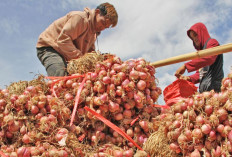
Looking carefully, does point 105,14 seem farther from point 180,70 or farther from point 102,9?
point 180,70

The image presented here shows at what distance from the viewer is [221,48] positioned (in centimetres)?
185

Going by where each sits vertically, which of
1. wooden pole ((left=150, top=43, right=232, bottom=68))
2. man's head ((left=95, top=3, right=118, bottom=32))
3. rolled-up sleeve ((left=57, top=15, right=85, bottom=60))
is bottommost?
wooden pole ((left=150, top=43, right=232, bottom=68))

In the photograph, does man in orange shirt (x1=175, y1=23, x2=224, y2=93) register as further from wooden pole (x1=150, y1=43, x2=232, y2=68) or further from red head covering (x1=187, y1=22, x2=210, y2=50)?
wooden pole (x1=150, y1=43, x2=232, y2=68)

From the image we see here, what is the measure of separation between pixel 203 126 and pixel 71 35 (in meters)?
1.84

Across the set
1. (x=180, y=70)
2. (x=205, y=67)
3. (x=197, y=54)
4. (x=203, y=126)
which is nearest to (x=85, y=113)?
(x=203, y=126)

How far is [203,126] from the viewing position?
1044mm

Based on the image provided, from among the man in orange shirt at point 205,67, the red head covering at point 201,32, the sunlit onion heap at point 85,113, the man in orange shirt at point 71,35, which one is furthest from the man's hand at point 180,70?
the sunlit onion heap at point 85,113

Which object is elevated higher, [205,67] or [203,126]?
[205,67]

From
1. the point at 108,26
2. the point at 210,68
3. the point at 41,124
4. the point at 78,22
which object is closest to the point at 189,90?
the point at 210,68

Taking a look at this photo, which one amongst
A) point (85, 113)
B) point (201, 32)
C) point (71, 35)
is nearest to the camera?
point (85, 113)

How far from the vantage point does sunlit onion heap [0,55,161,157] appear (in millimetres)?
1200

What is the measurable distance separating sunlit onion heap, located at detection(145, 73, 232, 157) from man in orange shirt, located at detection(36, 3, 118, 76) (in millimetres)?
1556

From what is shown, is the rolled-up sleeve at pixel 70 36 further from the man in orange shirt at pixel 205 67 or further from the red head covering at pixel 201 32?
the red head covering at pixel 201 32

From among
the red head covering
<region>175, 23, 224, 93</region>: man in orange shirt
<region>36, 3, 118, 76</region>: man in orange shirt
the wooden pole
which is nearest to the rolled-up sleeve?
<region>36, 3, 118, 76</region>: man in orange shirt
